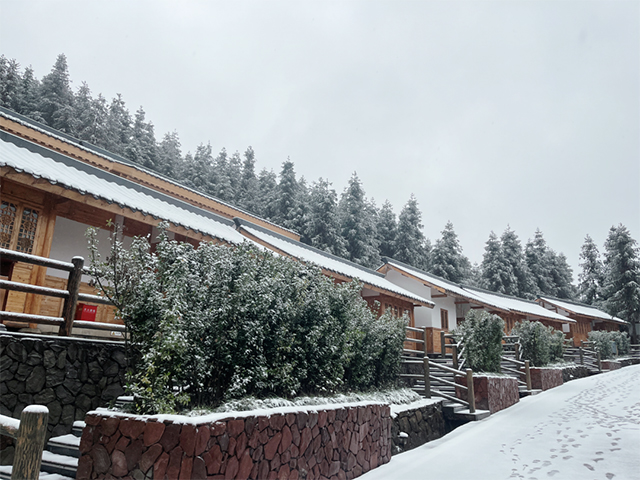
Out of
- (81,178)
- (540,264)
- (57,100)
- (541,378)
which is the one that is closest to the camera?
(81,178)

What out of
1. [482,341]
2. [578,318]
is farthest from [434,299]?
[578,318]

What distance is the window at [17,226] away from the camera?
7742 millimetres

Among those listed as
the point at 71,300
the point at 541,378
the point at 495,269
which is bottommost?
the point at 541,378

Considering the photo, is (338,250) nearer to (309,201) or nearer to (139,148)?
(309,201)

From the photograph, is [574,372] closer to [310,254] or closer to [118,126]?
[310,254]

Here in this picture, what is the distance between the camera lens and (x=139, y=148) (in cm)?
4088

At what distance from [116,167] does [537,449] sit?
16.4 meters

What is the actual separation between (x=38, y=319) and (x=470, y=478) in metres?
5.85

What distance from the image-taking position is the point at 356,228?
138ft

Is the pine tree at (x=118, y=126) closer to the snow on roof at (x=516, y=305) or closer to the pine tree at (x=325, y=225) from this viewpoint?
the pine tree at (x=325, y=225)

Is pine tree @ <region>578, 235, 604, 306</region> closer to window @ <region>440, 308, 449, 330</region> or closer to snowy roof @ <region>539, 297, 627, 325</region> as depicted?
snowy roof @ <region>539, 297, 627, 325</region>

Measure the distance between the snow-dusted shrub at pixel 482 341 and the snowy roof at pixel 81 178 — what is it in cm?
728

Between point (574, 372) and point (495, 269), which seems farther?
point (495, 269)

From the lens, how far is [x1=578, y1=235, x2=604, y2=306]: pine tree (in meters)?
52.8
